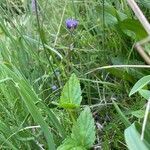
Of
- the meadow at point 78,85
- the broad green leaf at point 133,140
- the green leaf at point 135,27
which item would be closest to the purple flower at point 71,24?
the meadow at point 78,85

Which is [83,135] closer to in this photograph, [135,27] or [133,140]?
[133,140]

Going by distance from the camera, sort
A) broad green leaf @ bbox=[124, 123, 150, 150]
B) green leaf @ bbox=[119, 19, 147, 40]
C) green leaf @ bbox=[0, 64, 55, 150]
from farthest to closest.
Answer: green leaf @ bbox=[119, 19, 147, 40]
green leaf @ bbox=[0, 64, 55, 150]
broad green leaf @ bbox=[124, 123, 150, 150]

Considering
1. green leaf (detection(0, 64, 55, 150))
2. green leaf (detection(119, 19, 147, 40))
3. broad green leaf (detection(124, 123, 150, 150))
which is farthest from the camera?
green leaf (detection(119, 19, 147, 40))

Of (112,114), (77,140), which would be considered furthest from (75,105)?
(112,114)

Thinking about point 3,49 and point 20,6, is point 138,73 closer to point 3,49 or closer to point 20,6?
point 3,49

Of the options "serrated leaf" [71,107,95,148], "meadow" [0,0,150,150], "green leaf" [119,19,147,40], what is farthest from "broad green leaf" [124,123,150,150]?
"green leaf" [119,19,147,40]

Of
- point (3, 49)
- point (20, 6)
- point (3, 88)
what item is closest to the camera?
point (3, 88)

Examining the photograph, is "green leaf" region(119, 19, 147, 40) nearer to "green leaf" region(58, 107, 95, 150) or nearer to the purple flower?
the purple flower

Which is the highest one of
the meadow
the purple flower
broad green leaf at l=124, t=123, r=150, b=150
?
the purple flower

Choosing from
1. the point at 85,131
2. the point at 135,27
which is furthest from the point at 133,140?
the point at 135,27
